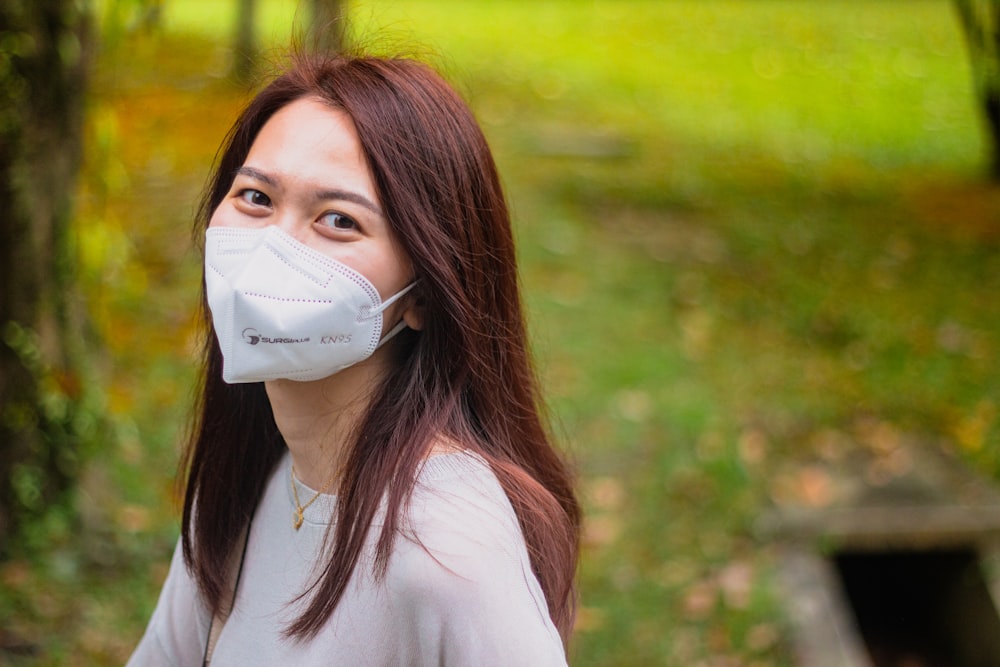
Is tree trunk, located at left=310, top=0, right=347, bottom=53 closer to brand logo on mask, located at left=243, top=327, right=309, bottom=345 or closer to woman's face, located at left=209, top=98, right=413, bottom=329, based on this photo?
woman's face, located at left=209, top=98, right=413, bottom=329

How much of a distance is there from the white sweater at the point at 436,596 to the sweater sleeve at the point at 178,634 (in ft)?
0.73

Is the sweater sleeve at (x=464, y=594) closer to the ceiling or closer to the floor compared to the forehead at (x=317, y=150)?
closer to the floor

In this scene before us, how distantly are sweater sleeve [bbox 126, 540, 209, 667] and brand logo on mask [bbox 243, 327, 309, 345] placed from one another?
1.73 ft

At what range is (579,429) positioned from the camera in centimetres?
527

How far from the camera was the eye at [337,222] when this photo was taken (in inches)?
62.9

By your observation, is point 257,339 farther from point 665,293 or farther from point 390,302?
point 665,293

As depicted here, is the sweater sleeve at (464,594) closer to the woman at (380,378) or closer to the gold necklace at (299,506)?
the woman at (380,378)

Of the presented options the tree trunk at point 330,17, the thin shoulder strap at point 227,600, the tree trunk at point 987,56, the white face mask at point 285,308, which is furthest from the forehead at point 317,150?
the tree trunk at point 987,56

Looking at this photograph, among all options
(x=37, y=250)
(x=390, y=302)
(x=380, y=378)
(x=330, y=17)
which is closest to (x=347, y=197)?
(x=390, y=302)

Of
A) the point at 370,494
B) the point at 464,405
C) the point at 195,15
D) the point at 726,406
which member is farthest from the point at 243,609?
the point at 195,15

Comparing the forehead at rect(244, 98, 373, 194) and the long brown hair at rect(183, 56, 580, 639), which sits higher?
the forehead at rect(244, 98, 373, 194)

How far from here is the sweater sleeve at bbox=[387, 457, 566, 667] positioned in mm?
1431

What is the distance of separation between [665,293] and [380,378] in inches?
200

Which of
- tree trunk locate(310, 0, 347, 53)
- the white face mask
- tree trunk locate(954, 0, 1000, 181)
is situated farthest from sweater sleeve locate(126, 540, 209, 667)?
tree trunk locate(954, 0, 1000, 181)
